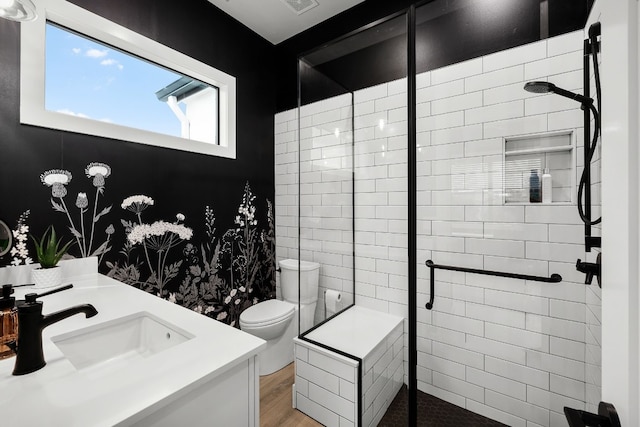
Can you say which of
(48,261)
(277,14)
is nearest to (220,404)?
(48,261)

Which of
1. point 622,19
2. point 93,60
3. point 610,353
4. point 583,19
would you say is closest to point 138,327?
point 610,353

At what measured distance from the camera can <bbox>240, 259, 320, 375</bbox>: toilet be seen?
81.5 inches

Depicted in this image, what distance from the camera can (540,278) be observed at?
138cm

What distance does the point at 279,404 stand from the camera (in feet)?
6.23

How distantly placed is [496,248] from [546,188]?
1.20 ft

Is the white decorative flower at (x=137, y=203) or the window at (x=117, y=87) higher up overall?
the window at (x=117, y=87)

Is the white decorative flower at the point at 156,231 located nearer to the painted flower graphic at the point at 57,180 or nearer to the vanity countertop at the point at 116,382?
the painted flower graphic at the point at 57,180

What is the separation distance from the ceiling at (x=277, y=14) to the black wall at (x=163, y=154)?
91 mm

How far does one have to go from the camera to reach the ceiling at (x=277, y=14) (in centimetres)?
229

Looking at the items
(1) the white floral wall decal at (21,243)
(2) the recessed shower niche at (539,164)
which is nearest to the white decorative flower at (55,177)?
(1) the white floral wall decal at (21,243)

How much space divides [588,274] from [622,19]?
3.66 ft

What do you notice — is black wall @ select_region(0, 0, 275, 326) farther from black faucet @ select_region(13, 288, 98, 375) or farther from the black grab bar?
the black grab bar

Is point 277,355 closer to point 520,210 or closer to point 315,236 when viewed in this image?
point 315,236

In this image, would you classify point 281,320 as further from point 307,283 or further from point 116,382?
point 116,382
